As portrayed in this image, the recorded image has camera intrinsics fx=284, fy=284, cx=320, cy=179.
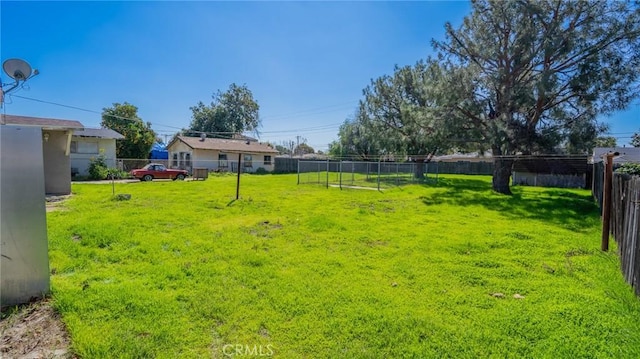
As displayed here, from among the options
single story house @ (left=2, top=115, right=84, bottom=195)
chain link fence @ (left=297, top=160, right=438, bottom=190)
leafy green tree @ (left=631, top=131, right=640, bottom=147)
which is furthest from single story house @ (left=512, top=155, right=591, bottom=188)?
leafy green tree @ (left=631, top=131, right=640, bottom=147)

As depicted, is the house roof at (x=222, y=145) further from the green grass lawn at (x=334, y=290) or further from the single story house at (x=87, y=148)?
the green grass lawn at (x=334, y=290)

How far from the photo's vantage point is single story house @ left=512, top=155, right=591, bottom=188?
678 inches

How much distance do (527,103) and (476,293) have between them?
37.3ft

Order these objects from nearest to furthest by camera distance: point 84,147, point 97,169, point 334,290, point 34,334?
1. point 34,334
2. point 334,290
3. point 97,169
4. point 84,147

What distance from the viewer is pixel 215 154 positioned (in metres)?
25.2

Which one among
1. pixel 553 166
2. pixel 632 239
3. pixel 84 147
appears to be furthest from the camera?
pixel 553 166

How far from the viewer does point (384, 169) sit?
1878 cm

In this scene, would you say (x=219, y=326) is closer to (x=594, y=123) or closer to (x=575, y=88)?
(x=575, y=88)

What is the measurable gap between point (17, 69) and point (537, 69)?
16.8 meters

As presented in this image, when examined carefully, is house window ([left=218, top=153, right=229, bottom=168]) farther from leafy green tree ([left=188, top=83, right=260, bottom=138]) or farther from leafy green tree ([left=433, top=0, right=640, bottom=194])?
leafy green tree ([left=433, top=0, right=640, bottom=194])

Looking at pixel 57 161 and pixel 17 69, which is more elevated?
pixel 17 69

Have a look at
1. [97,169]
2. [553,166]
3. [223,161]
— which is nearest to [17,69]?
[97,169]

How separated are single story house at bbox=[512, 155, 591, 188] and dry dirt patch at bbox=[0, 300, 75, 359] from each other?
20.2 metres

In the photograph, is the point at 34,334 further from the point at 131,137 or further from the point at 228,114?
the point at 228,114
